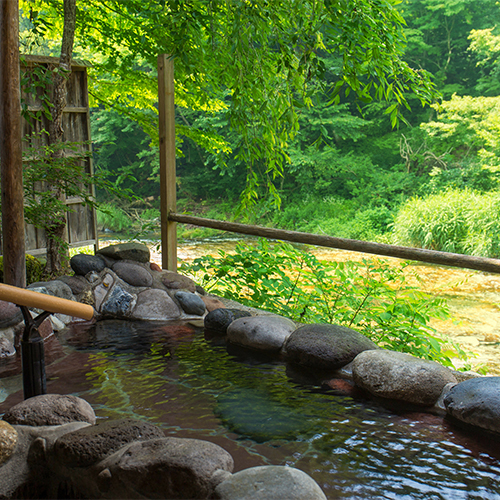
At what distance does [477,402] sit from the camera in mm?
2324

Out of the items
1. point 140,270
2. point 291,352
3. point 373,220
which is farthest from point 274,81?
point 373,220

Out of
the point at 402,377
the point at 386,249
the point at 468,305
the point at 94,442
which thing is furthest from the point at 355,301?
the point at 468,305

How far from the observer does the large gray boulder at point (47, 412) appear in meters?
2.05

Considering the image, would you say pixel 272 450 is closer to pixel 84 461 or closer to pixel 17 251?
pixel 84 461

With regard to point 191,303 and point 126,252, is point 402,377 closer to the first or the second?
point 191,303

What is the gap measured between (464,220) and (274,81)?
28.9ft

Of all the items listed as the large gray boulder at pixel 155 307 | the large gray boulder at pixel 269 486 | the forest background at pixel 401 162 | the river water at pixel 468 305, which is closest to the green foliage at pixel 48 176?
the large gray boulder at pixel 155 307

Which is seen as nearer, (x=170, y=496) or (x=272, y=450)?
(x=170, y=496)

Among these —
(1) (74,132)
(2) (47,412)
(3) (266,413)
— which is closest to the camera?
(2) (47,412)

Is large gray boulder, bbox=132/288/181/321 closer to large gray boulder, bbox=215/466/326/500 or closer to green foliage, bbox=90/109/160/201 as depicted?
large gray boulder, bbox=215/466/326/500

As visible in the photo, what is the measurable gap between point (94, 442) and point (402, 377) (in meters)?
1.62

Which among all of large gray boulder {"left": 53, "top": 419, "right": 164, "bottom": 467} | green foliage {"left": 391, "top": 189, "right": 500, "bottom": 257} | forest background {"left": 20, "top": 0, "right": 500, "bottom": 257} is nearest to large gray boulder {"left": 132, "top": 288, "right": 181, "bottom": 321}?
large gray boulder {"left": 53, "top": 419, "right": 164, "bottom": 467}

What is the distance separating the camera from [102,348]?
3328 millimetres

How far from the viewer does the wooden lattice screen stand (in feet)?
16.8
